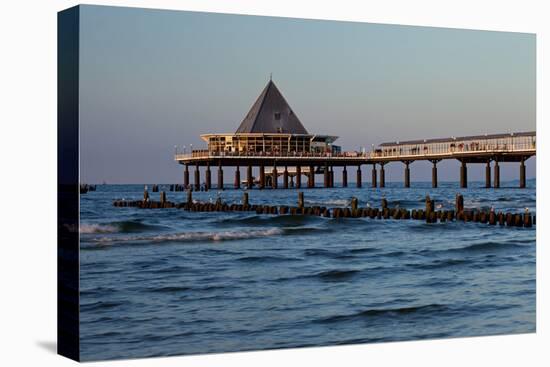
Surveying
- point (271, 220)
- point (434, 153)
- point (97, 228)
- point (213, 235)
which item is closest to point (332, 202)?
point (434, 153)

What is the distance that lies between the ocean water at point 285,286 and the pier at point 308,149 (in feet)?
5.48

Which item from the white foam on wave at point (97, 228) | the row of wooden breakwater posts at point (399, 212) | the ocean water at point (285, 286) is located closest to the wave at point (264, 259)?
the ocean water at point (285, 286)

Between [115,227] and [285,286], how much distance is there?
2.53m

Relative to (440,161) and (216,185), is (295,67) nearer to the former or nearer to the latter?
(440,161)

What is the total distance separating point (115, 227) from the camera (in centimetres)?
1321

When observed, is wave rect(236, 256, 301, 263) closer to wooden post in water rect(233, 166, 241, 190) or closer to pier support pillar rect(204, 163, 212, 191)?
pier support pillar rect(204, 163, 212, 191)

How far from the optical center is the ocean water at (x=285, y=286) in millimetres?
11391

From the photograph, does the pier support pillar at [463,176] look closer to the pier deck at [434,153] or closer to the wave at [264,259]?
the pier deck at [434,153]

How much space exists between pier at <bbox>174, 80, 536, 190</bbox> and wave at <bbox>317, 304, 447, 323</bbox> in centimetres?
338

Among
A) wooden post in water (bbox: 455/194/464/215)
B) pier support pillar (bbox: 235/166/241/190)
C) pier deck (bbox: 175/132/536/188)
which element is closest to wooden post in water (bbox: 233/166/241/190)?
pier support pillar (bbox: 235/166/241/190)

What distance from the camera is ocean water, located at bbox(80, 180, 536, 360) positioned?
37.4 ft

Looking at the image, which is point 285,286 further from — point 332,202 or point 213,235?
point 332,202

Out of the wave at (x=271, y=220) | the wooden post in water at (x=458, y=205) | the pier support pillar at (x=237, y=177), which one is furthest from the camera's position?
the pier support pillar at (x=237, y=177)

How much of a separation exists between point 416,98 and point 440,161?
4.71 metres
